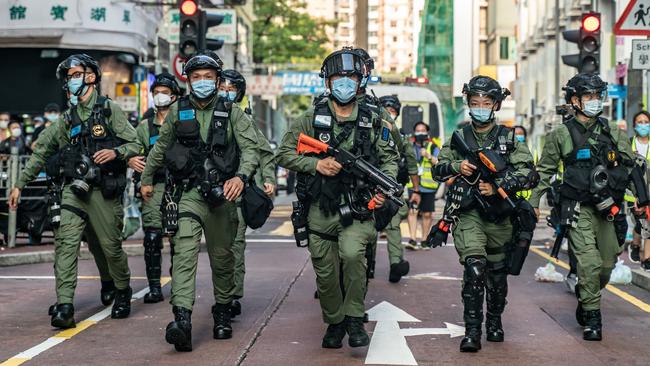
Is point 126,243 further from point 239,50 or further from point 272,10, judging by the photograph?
point 272,10

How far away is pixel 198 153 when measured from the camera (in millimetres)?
8492

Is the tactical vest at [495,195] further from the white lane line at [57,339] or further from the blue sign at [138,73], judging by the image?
the blue sign at [138,73]

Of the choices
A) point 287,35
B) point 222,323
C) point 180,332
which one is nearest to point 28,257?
point 222,323

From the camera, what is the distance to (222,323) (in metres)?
8.73

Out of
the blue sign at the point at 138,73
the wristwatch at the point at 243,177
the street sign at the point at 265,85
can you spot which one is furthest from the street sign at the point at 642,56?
the street sign at the point at 265,85

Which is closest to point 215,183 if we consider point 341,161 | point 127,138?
Answer: point 341,161

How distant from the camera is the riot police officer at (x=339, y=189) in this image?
8.11 meters

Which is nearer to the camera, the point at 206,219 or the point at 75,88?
the point at 206,219

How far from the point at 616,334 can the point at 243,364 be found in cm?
318

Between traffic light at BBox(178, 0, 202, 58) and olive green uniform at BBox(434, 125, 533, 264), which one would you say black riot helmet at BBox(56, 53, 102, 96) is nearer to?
olive green uniform at BBox(434, 125, 533, 264)

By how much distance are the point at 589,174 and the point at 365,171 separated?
212 centimetres

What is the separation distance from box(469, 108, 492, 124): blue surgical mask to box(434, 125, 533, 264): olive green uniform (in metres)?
0.12

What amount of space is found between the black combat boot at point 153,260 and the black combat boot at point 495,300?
3.41m

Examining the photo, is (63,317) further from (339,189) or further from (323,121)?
(323,121)
